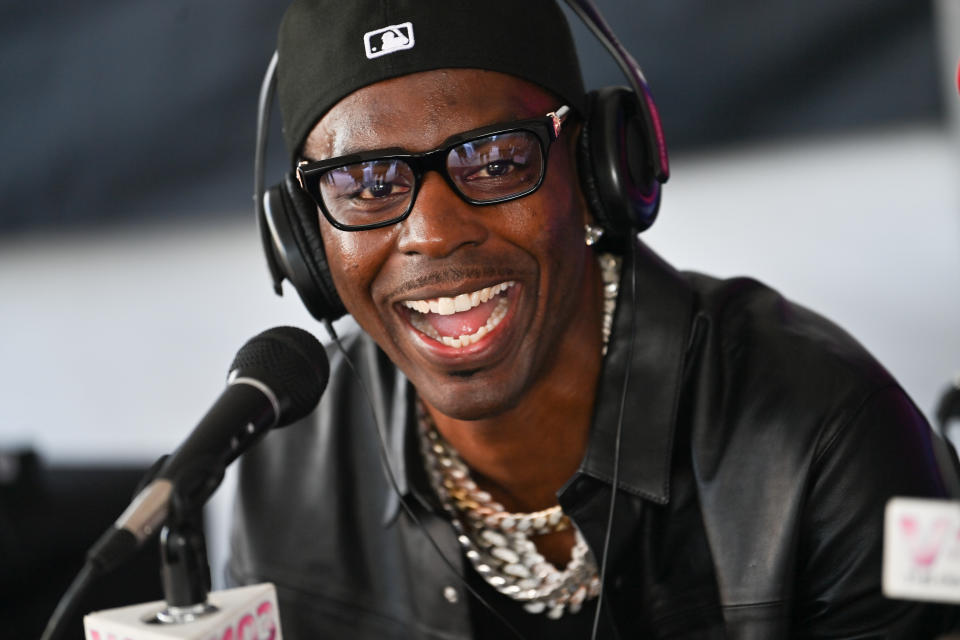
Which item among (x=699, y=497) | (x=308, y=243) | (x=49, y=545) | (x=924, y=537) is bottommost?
(x=49, y=545)

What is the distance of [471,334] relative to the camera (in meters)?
1.22

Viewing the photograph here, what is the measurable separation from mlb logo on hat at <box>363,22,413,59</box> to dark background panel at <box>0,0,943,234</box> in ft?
2.32

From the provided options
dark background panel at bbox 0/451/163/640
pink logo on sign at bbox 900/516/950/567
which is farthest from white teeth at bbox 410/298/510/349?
dark background panel at bbox 0/451/163/640

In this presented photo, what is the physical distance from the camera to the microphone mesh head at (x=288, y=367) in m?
0.84

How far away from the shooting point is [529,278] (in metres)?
1.22

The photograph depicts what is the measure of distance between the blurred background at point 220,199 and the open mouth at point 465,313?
681 millimetres

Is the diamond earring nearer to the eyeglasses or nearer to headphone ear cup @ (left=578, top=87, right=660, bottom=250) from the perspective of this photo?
headphone ear cup @ (left=578, top=87, right=660, bottom=250)

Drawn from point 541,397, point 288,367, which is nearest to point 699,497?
point 541,397

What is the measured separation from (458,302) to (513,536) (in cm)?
31

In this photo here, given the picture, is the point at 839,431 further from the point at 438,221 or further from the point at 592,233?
the point at 438,221

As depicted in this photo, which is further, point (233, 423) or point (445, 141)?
point (445, 141)

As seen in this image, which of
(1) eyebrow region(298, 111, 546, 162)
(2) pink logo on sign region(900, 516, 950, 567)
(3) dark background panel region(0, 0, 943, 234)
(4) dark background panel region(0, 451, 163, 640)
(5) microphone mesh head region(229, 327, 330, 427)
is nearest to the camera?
(2) pink logo on sign region(900, 516, 950, 567)

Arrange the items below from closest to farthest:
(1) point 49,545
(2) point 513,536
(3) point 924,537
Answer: (3) point 924,537, (2) point 513,536, (1) point 49,545

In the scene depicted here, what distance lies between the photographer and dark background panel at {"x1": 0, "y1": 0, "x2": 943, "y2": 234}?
165 cm
